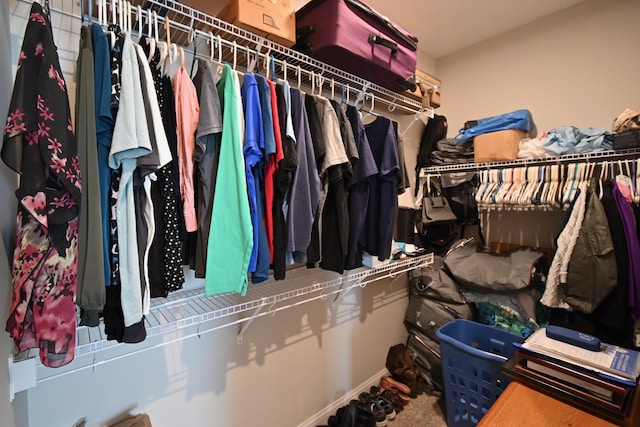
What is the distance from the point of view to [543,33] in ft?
6.84

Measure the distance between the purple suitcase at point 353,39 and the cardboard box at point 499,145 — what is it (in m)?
0.90

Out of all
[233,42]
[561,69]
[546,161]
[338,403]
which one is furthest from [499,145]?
[338,403]

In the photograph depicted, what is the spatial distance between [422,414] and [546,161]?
176 cm

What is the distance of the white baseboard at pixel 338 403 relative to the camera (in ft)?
5.61

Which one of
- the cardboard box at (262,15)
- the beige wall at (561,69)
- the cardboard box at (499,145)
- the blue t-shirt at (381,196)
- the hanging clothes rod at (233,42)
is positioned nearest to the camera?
the hanging clothes rod at (233,42)

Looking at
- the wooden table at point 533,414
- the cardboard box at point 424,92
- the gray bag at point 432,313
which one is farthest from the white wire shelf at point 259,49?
the gray bag at point 432,313

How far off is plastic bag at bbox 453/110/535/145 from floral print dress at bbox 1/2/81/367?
88.8 inches

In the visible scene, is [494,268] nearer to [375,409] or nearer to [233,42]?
[375,409]

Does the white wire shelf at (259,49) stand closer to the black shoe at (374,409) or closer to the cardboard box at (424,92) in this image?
the cardboard box at (424,92)

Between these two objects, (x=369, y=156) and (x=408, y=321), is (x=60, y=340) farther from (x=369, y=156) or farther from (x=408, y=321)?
(x=408, y=321)

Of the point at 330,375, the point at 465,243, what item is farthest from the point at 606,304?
the point at 330,375

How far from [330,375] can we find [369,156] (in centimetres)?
138

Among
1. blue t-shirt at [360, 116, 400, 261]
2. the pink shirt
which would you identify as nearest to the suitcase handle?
blue t-shirt at [360, 116, 400, 261]

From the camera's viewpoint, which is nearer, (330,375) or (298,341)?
(298,341)
